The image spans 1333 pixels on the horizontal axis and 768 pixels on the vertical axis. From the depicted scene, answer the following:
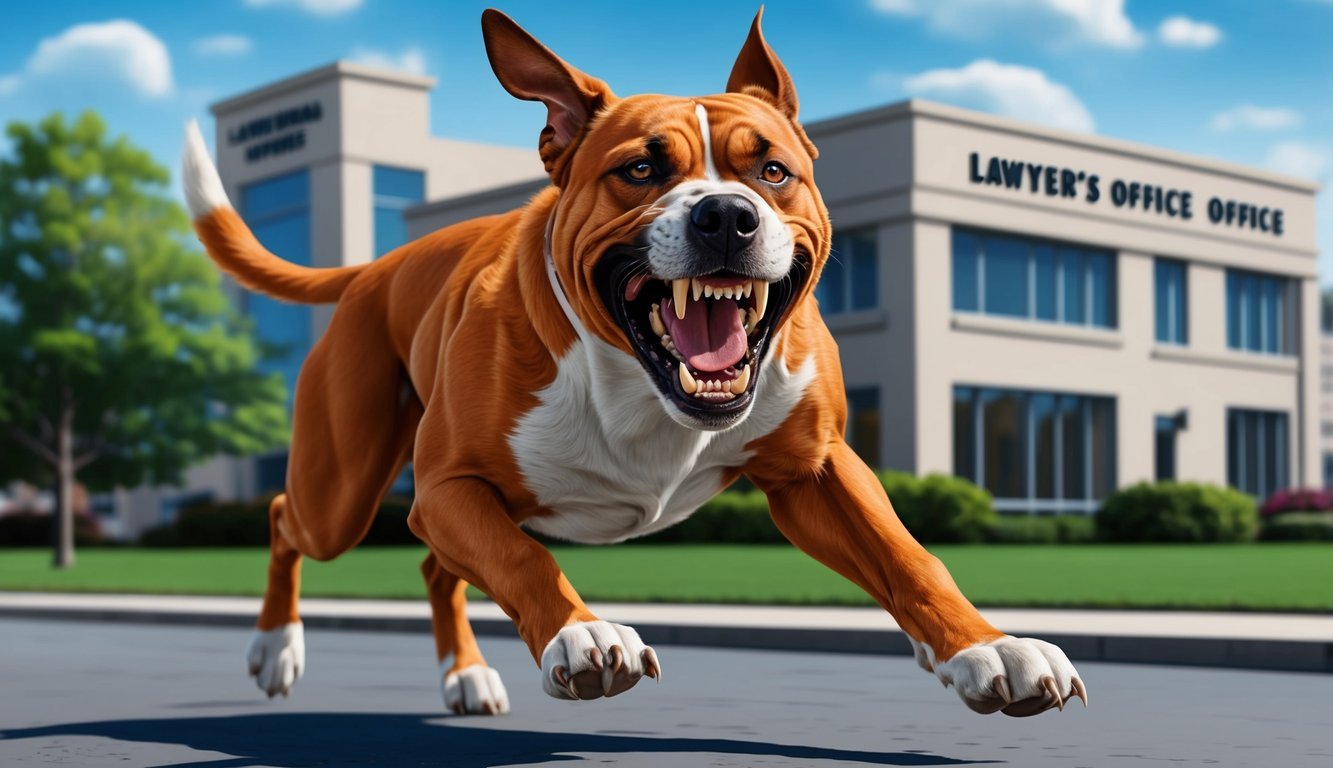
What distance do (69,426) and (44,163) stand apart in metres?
4.87

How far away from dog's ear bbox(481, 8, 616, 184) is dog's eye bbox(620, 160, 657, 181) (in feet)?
0.94

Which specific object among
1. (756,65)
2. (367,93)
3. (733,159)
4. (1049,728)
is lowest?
(1049,728)

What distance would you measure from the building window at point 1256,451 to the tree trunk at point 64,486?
2341cm

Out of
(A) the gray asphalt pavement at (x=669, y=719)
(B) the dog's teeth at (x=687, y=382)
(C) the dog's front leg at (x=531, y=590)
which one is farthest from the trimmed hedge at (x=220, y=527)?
(B) the dog's teeth at (x=687, y=382)

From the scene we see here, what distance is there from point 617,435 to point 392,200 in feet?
155

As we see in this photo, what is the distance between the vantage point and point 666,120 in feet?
16.8

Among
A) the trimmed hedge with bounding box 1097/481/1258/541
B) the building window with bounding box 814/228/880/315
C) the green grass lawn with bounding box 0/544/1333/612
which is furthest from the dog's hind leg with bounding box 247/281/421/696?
the building window with bounding box 814/228/880/315

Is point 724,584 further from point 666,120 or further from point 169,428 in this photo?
point 169,428

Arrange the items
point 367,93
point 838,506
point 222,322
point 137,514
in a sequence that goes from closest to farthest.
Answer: point 838,506 < point 222,322 < point 367,93 < point 137,514

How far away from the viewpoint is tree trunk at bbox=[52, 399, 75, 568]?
1313 inches

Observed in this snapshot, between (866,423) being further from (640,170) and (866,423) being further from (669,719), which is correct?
(640,170)

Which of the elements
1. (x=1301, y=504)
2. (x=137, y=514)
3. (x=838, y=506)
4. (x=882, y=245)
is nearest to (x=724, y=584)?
(x=838, y=506)

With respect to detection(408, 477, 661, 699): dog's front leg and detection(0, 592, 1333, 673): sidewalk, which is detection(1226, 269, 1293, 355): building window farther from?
detection(408, 477, 661, 699): dog's front leg

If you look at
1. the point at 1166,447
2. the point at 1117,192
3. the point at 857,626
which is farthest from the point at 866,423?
the point at 857,626
